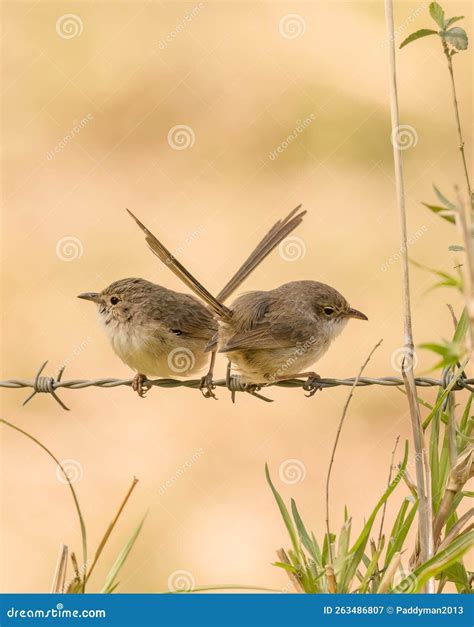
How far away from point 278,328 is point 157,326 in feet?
2.45

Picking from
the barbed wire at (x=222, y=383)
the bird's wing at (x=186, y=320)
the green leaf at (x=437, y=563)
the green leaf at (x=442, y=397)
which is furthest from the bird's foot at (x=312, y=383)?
the green leaf at (x=437, y=563)

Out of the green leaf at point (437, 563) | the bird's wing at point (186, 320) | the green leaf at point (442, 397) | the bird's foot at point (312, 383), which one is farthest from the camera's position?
the bird's wing at point (186, 320)

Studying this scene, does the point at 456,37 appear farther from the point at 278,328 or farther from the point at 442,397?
the point at 278,328

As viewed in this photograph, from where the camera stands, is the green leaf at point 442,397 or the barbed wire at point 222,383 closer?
the green leaf at point 442,397

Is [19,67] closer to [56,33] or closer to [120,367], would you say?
[56,33]

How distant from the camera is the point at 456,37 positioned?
317cm

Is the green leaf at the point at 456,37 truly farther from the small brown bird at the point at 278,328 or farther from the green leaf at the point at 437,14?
the small brown bird at the point at 278,328

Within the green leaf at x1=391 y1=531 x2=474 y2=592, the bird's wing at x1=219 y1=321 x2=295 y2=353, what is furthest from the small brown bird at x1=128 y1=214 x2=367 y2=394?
the green leaf at x1=391 y1=531 x2=474 y2=592

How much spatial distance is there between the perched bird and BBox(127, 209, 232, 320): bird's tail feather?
22 centimetres

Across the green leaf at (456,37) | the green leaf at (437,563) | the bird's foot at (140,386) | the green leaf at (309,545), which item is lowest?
the green leaf at (437,563)

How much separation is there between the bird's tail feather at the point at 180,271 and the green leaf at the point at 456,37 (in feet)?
4.42

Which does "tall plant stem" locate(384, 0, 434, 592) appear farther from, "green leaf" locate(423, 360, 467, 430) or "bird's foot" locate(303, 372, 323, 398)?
"bird's foot" locate(303, 372, 323, 398)

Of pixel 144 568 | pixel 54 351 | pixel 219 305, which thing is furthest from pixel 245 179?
pixel 219 305

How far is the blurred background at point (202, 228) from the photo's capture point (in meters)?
7.33
